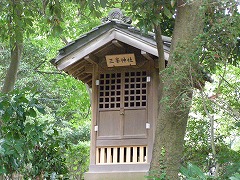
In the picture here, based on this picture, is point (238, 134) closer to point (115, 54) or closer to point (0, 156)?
point (115, 54)

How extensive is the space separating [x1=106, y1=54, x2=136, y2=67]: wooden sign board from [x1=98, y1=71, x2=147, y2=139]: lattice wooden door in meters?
0.18

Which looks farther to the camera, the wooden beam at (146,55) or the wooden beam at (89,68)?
the wooden beam at (89,68)

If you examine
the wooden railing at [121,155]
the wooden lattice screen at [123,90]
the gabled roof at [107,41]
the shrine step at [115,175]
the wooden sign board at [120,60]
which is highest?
the gabled roof at [107,41]

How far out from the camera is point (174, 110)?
5.78m

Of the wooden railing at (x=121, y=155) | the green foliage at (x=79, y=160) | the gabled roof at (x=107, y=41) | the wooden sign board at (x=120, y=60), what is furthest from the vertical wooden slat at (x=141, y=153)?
the green foliage at (x=79, y=160)

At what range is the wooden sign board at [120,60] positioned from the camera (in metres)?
7.68

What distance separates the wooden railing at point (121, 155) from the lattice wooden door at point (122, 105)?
190 millimetres

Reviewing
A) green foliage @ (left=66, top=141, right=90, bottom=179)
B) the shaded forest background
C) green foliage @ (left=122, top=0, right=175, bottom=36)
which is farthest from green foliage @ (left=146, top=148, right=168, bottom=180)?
green foliage @ (left=66, top=141, right=90, bottom=179)


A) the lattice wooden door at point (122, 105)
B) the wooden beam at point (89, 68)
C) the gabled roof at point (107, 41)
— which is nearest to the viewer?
the gabled roof at point (107, 41)

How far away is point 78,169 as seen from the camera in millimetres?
12977

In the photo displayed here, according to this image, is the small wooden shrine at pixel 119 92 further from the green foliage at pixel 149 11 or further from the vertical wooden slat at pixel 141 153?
the green foliage at pixel 149 11

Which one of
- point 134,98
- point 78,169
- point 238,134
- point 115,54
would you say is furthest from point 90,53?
point 78,169

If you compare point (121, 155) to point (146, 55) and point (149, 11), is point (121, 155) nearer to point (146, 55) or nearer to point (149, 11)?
point (146, 55)

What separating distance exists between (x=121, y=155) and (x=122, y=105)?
0.76 meters
